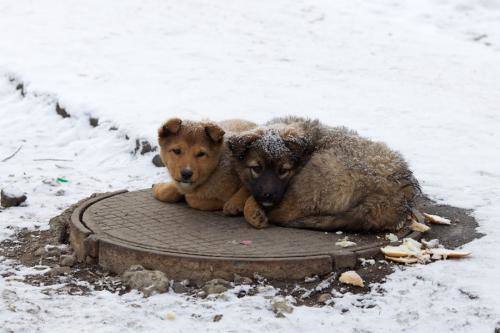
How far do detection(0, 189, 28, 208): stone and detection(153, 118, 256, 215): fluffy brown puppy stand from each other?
6.31 feet

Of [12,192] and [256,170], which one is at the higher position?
[256,170]

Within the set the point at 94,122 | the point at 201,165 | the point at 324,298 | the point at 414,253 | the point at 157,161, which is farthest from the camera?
the point at 94,122

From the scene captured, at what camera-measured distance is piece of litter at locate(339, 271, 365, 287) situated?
5.61 metres

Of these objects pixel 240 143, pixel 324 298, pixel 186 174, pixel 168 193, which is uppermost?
pixel 240 143

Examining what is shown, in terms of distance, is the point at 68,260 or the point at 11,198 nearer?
the point at 68,260

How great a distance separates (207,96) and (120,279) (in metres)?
6.46

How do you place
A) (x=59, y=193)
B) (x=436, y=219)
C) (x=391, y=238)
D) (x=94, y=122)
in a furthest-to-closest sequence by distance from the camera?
(x=94, y=122), (x=59, y=193), (x=436, y=219), (x=391, y=238)

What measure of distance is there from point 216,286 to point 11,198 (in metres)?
3.15

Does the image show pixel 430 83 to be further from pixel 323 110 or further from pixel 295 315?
pixel 295 315

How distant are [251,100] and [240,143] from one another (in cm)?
535

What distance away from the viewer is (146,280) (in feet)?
18.4

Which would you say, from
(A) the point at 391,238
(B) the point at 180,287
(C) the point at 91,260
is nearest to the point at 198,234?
(B) the point at 180,287

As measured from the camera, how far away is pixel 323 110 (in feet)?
37.6

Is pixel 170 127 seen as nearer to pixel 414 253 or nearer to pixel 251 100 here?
pixel 414 253
